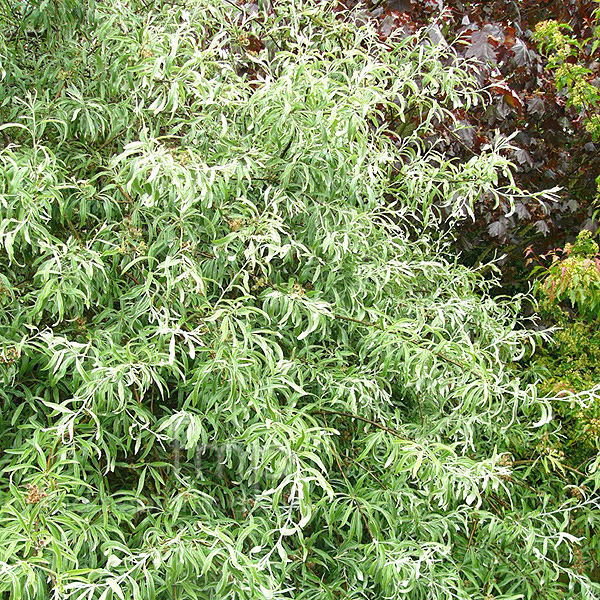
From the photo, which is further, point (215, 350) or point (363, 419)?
point (363, 419)

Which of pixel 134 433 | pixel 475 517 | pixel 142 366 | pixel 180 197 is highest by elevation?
pixel 180 197

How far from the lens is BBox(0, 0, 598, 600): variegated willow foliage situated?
5.68 ft

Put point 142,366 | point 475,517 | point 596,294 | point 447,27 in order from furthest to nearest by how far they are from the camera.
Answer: point 447,27, point 596,294, point 475,517, point 142,366

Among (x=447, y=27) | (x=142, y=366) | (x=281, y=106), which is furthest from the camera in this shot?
(x=447, y=27)

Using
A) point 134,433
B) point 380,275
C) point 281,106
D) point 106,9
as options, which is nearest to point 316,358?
point 380,275

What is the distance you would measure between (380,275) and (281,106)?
659mm

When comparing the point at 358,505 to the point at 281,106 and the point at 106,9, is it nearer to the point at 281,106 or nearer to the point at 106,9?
the point at 281,106

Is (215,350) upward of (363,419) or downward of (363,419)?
upward

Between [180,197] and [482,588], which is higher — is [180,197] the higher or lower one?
the higher one

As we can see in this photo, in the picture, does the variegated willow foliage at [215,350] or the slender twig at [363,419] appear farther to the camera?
the slender twig at [363,419]

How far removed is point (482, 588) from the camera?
229 centimetres

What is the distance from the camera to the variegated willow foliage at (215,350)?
5.68 feet

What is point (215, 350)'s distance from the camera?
1824 millimetres

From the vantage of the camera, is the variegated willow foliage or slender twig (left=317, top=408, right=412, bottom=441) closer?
the variegated willow foliage
